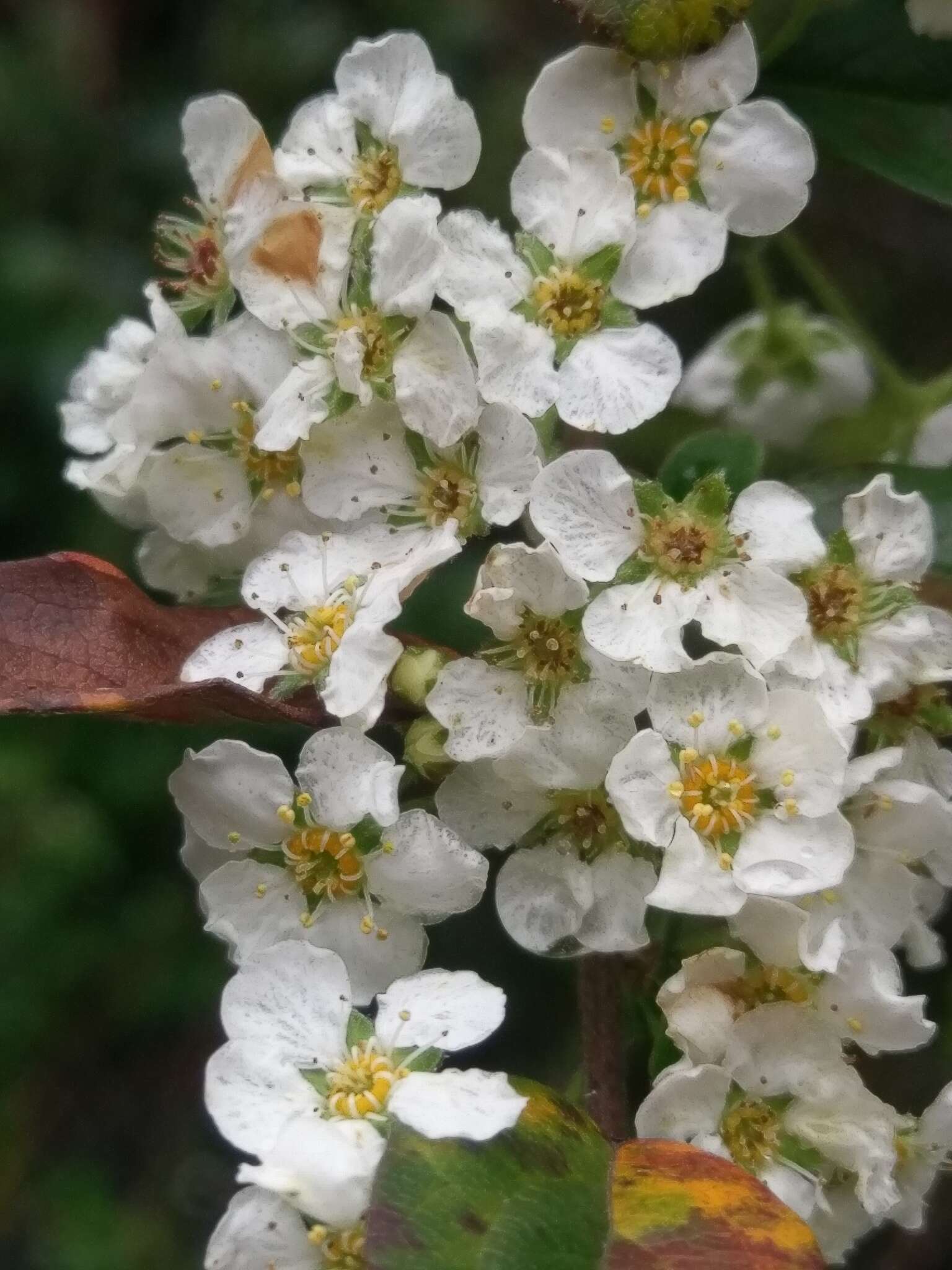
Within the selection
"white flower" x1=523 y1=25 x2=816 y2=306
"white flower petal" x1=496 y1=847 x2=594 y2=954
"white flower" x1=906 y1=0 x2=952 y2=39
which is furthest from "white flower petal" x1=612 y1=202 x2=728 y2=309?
"white flower petal" x1=496 y1=847 x2=594 y2=954

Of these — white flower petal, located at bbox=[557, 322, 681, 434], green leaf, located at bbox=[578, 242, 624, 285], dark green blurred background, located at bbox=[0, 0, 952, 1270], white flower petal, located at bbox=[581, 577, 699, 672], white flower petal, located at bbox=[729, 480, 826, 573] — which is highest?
green leaf, located at bbox=[578, 242, 624, 285]

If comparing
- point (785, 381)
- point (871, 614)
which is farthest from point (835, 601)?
point (785, 381)

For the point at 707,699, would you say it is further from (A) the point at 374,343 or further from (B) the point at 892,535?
(A) the point at 374,343

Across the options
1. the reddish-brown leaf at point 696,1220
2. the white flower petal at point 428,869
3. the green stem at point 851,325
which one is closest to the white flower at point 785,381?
the green stem at point 851,325

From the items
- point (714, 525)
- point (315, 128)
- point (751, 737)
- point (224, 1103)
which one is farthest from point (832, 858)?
point (315, 128)

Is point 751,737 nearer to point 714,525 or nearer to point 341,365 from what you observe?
point 714,525

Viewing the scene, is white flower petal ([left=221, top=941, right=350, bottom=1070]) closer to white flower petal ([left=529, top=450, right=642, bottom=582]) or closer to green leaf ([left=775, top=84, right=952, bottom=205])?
white flower petal ([left=529, top=450, right=642, bottom=582])

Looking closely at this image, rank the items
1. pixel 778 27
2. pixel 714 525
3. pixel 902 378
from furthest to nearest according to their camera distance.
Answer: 1. pixel 902 378
2. pixel 778 27
3. pixel 714 525
